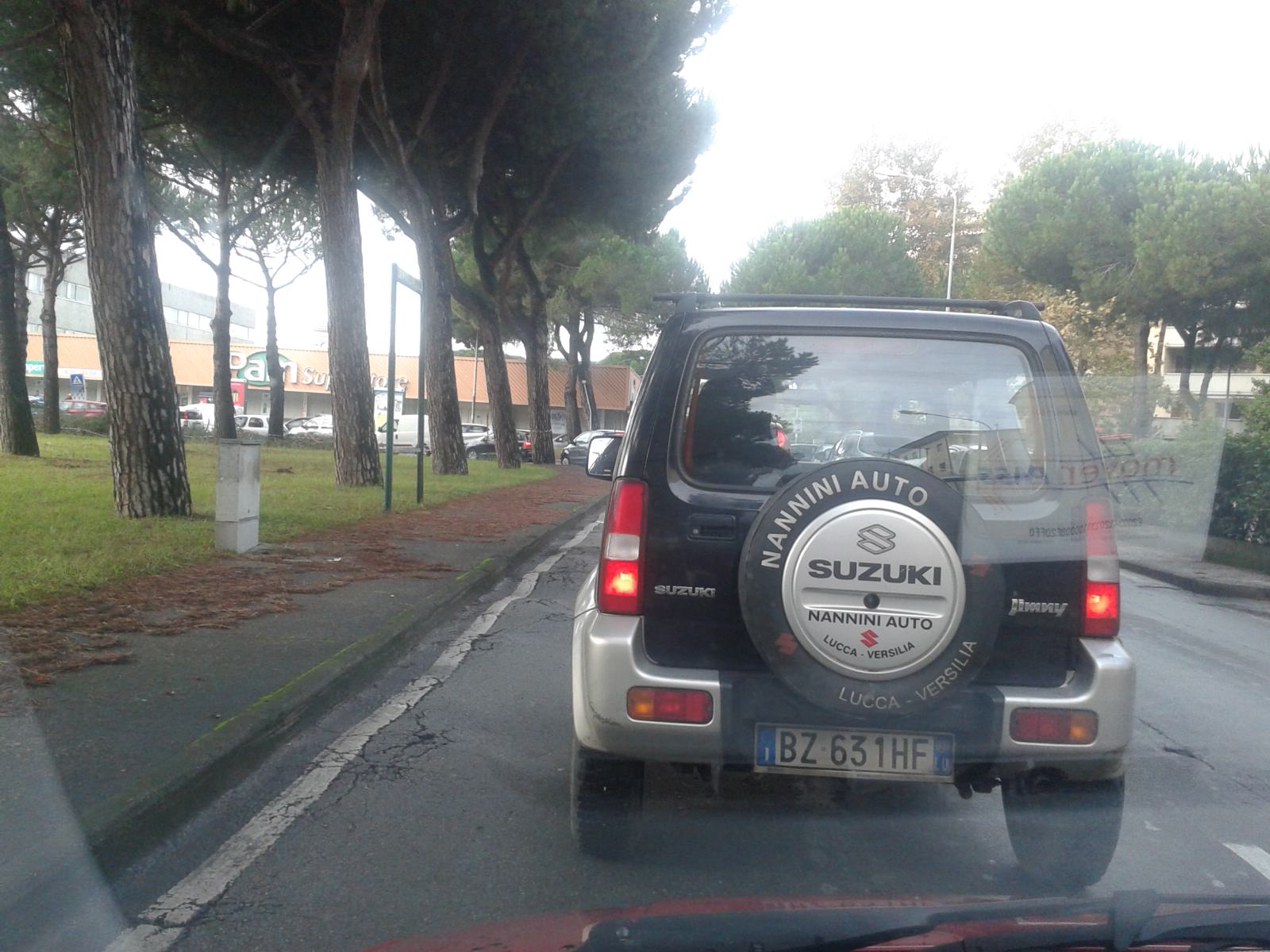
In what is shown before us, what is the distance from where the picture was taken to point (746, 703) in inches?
136

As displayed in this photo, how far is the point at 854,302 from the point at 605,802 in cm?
199

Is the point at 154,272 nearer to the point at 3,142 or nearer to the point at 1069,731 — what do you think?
the point at 1069,731

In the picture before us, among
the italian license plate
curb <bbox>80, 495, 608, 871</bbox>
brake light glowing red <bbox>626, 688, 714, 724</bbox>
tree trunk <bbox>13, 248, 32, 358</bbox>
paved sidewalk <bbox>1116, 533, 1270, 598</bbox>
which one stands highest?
tree trunk <bbox>13, 248, 32, 358</bbox>

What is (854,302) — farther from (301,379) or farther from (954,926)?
(301,379)

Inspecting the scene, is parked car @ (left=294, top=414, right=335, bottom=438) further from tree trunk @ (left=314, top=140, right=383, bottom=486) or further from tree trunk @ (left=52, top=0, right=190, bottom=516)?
tree trunk @ (left=52, top=0, right=190, bottom=516)

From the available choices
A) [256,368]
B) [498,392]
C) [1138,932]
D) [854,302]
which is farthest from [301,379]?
[1138,932]

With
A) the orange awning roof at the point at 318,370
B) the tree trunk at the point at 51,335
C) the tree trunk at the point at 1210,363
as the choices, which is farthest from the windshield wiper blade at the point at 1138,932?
the orange awning roof at the point at 318,370

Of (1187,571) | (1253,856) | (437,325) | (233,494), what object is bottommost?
(1187,571)

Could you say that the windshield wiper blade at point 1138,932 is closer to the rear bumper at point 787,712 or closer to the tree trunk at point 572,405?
the rear bumper at point 787,712

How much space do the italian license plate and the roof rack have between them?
1366mm

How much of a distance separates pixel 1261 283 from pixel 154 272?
99.7 ft

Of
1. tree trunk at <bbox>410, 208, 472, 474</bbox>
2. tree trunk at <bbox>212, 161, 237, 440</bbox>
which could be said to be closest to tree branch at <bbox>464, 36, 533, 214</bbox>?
tree trunk at <bbox>410, 208, 472, 474</bbox>

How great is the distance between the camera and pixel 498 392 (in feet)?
96.8

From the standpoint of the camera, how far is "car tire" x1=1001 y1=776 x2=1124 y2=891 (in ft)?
11.7
